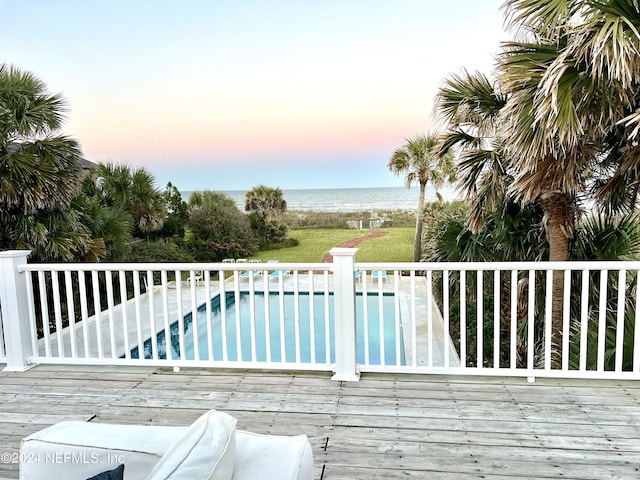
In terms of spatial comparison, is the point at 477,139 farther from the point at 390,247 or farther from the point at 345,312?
the point at 390,247

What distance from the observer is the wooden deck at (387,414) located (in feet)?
7.22

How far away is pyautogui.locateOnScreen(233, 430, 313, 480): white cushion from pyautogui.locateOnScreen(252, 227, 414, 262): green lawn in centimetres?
1540

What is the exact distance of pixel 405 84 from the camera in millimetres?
13016

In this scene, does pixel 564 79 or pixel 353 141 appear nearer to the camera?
pixel 564 79

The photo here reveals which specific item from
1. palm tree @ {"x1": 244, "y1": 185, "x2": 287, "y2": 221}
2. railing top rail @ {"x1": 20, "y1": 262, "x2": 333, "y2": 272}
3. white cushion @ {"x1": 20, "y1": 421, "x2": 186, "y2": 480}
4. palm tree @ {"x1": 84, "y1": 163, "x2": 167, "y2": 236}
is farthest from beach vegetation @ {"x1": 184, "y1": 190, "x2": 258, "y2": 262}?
white cushion @ {"x1": 20, "y1": 421, "x2": 186, "y2": 480}

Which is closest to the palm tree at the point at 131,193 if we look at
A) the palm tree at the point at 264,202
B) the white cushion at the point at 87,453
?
the palm tree at the point at 264,202

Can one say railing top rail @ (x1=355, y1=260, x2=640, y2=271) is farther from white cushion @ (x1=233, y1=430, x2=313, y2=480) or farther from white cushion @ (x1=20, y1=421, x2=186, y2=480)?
white cushion @ (x1=20, y1=421, x2=186, y2=480)

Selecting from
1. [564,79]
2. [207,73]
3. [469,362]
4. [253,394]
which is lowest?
[469,362]

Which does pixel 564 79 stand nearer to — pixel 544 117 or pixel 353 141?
pixel 544 117

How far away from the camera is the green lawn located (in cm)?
1742

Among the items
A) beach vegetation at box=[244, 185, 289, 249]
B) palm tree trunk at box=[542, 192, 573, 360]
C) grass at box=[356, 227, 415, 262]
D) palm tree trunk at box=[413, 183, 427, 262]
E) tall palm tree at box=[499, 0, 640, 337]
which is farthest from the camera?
beach vegetation at box=[244, 185, 289, 249]

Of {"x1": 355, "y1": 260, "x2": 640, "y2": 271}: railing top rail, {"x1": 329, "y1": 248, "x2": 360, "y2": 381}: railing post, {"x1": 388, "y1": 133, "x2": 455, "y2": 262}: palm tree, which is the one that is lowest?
{"x1": 329, "y1": 248, "x2": 360, "y2": 381}: railing post

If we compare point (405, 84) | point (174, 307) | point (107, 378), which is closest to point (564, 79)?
point (107, 378)

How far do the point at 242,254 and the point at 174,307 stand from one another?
22.4 ft
